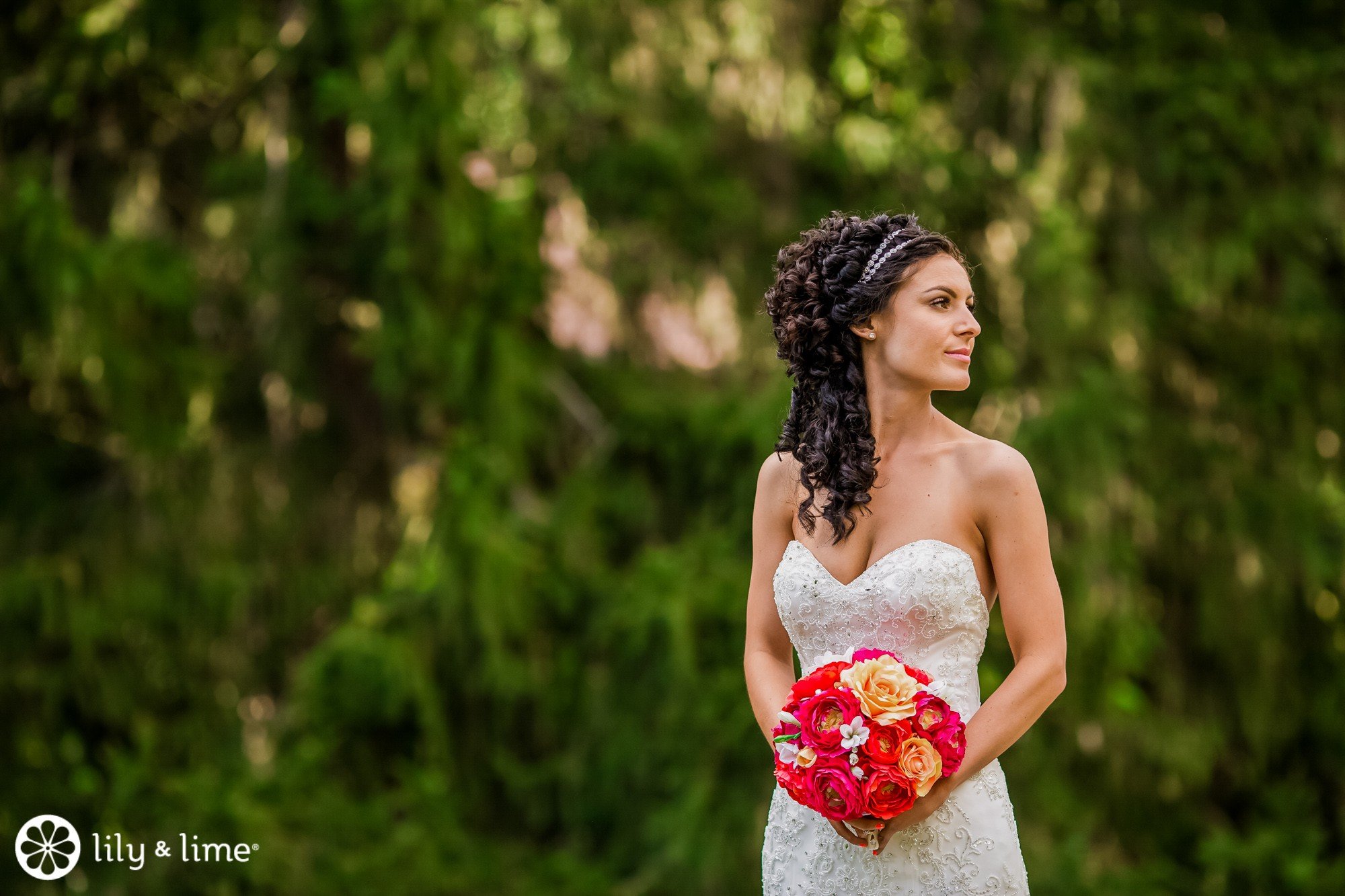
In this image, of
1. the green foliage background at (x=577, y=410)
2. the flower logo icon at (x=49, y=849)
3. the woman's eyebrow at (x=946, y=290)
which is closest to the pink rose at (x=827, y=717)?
the woman's eyebrow at (x=946, y=290)

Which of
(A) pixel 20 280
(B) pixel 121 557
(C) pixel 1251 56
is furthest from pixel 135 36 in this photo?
(C) pixel 1251 56

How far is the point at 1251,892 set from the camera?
6.08m

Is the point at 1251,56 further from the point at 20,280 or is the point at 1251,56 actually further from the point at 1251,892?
the point at 20,280

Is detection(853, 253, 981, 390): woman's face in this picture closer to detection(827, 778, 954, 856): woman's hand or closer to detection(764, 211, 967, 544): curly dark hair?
detection(764, 211, 967, 544): curly dark hair

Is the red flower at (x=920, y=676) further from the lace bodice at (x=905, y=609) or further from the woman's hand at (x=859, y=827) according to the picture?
the woman's hand at (x=859, y=827)

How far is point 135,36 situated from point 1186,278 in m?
5.00

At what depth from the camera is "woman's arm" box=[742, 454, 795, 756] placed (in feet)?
8.41

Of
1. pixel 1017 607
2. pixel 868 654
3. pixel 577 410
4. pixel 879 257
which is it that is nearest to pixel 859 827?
pixel 868 654

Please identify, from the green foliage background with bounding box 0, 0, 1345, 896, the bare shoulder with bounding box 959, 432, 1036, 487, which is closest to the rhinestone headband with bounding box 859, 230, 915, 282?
the bare shoulder with bounding box 959, 432, 1036, 487

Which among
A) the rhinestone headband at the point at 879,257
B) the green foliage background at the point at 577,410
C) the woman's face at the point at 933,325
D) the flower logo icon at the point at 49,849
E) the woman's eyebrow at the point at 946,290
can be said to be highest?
the rhinestone headband at the point at 879,257

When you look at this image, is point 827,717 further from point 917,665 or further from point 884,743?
point 917,665

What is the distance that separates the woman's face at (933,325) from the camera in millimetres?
2361

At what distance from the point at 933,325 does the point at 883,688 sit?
64 centimetres

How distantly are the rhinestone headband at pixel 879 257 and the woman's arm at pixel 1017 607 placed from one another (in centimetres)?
38
